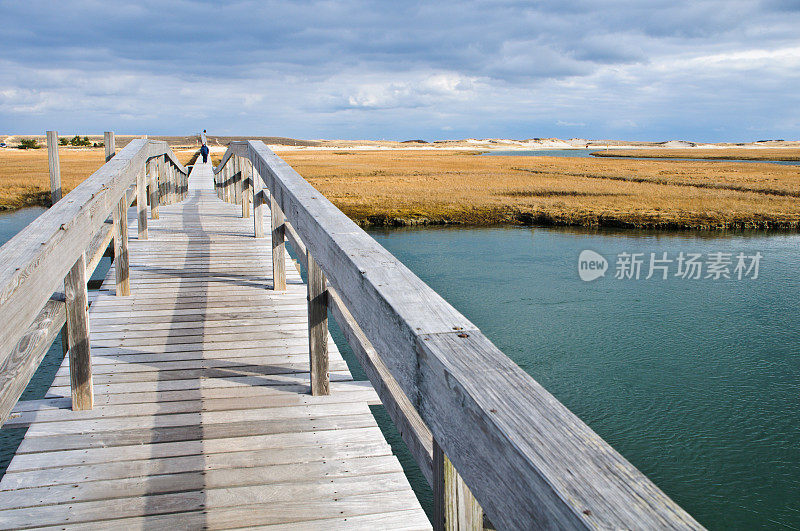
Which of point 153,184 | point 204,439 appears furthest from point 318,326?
point 153,184

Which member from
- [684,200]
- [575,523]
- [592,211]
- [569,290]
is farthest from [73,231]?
[684,200]

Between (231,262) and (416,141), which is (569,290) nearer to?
(231,262)

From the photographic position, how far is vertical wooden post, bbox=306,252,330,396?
11.3 feet

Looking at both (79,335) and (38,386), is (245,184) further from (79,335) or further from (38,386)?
Result: (79,335)

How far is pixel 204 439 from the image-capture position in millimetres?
3117

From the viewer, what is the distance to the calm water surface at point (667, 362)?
234 inches

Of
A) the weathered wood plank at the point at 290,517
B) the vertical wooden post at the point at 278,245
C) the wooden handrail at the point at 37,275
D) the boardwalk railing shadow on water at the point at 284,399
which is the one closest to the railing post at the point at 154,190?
the boardwalk railing shadow on water at the point at 284,399

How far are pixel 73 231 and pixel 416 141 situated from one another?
18931 cm

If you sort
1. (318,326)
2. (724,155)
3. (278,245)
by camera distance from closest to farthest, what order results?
(318,326)
(278,245)
(724,155)

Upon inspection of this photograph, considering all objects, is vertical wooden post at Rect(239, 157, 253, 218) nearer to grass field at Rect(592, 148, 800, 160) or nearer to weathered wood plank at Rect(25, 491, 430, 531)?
weathered wood plank at Rect(25, 491, 430, 531)

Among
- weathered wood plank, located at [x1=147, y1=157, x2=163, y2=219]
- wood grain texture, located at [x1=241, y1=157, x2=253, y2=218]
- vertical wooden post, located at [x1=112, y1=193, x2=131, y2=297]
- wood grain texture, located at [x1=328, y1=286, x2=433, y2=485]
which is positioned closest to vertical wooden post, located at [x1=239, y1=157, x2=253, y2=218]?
wood grain texture, located at [x1=241, y1=157, x2=253, y2=218]

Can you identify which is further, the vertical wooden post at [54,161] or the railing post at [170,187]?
the railing post at [170,187]

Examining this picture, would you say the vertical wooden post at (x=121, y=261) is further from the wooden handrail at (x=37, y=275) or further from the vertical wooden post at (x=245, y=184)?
the vertical wooden post at (x=245, y=184)

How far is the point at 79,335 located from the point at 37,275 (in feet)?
4.55
